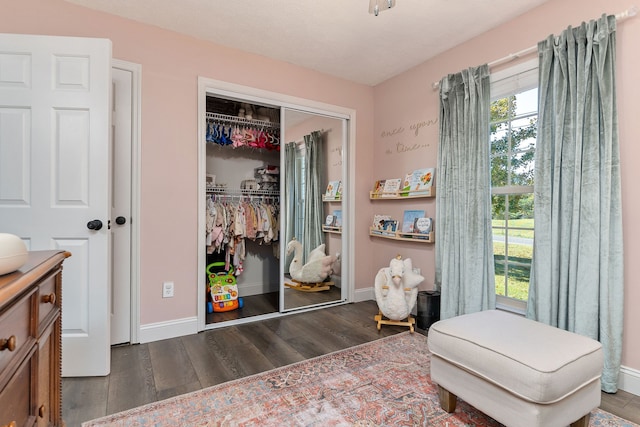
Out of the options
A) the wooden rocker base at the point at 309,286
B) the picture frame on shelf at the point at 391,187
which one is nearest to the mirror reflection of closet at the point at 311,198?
the wooden rocker base at the point at 309,286

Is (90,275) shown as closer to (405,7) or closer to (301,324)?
(301,324)

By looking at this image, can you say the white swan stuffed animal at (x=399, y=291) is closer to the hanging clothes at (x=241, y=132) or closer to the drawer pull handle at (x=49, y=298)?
the hanging clothes at (x=241, y=132)

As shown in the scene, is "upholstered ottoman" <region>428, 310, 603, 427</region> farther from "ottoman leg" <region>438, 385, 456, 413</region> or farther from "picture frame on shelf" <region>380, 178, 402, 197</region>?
"picture frame on shelf" <region>380, 178, 402, 197</region>

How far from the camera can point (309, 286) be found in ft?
11.3

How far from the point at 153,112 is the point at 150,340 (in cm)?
174

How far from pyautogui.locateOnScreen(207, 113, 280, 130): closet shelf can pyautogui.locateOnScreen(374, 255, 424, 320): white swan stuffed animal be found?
6.07 ft

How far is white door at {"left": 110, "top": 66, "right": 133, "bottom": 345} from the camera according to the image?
7.83 ft

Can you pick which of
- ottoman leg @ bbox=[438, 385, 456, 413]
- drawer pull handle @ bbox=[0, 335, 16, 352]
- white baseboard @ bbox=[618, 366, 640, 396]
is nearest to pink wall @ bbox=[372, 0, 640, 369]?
white baseboard @ bbox=[618, 366, 640, 396]

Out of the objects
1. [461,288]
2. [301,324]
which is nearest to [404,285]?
[461,288]

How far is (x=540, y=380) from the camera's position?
1211mm

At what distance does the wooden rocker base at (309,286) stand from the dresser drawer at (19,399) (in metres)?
2.33

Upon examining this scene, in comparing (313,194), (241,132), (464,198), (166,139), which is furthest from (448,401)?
(241,132)

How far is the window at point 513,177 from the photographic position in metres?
2.38

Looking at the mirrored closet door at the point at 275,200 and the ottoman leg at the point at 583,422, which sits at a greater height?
the mirrored closet door at the point at 275,200
